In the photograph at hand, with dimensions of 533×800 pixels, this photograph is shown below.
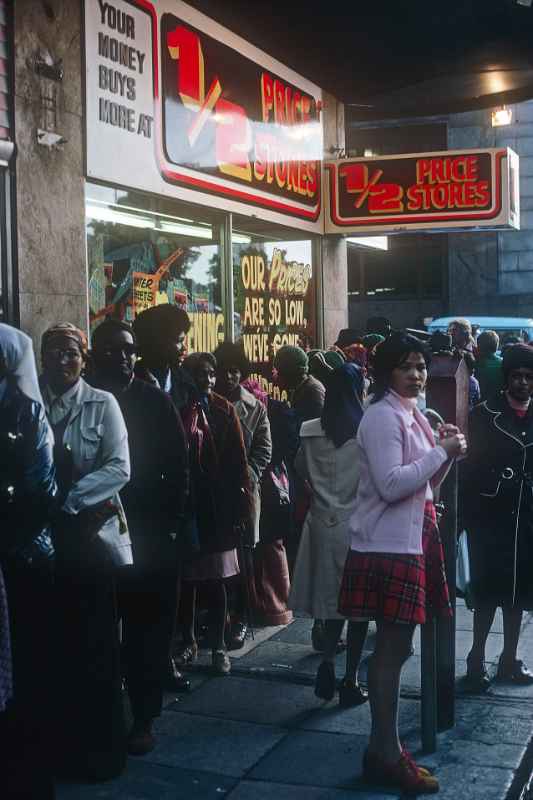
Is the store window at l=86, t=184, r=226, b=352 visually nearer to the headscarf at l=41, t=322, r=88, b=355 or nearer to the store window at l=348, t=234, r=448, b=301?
the headscarf at l=41, t=322, r=88, b=355

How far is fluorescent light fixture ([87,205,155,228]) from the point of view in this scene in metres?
6.96

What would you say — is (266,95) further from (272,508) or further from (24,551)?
(24,551)

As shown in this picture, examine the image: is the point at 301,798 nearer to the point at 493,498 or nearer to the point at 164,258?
the point at 493,498

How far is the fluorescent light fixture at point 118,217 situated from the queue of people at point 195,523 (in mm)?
1274

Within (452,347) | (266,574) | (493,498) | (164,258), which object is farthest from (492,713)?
(452,347)

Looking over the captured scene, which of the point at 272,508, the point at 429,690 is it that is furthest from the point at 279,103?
the point at 429,690

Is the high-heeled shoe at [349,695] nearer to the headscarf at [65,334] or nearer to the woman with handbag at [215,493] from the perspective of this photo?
the woman with handbag at [215,493]

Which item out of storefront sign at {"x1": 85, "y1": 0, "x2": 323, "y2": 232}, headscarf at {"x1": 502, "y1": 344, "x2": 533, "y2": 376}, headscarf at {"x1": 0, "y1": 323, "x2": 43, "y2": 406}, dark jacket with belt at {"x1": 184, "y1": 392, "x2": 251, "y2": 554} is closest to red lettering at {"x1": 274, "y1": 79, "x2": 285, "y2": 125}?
storefront sign at {"x1": 85, "y1": 0, "x2": 323, "y2": 232}

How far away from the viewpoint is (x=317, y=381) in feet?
23.5

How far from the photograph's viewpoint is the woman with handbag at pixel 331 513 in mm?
5477

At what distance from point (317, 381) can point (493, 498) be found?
5.90 ft

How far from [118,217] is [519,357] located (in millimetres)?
3052

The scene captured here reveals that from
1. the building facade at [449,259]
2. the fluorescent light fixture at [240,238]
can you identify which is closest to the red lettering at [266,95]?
the fluorescent light fixture at [240,238]

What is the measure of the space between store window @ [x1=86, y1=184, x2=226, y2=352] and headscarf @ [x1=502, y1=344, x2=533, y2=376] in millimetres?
2675
